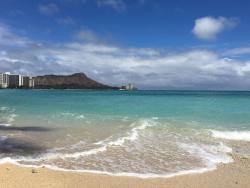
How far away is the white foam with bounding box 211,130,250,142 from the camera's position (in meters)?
15.9

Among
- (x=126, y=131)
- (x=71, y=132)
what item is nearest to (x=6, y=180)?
(x=71, y=132)

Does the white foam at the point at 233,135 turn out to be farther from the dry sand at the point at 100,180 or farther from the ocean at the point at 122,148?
the dry sand at the point at 100,180

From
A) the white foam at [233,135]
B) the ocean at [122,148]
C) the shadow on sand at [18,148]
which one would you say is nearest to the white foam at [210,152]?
the ocean at [122,148]

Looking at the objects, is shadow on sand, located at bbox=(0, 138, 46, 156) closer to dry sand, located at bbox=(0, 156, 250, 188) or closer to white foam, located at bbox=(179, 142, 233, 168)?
dry sand, located at bbox=(0, 156, 250, 188)

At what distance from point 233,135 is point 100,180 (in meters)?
9.95

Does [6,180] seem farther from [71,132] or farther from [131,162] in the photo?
[71,132]

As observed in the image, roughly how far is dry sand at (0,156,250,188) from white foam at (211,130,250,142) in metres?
6.72

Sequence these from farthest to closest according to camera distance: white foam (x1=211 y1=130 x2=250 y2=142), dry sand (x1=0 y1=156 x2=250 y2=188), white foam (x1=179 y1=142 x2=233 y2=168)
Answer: white foam (x1=211 y1=130 x2=250 y2=142), white foam (x1=179 y1=142 x2=233 y2=168), dry sand (x1=0 y1=156 x2=250 y2=188)

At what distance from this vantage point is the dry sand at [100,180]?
791cm

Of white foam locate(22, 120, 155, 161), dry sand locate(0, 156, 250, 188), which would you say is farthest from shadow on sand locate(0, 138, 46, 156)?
dry sand locate(0, 156, 250, 188)

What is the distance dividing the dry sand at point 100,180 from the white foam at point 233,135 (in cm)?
672

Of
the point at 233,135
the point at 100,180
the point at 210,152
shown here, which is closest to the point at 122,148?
the point at 210,152

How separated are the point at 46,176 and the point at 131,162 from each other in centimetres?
282

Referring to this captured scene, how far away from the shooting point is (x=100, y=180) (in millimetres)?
8375
